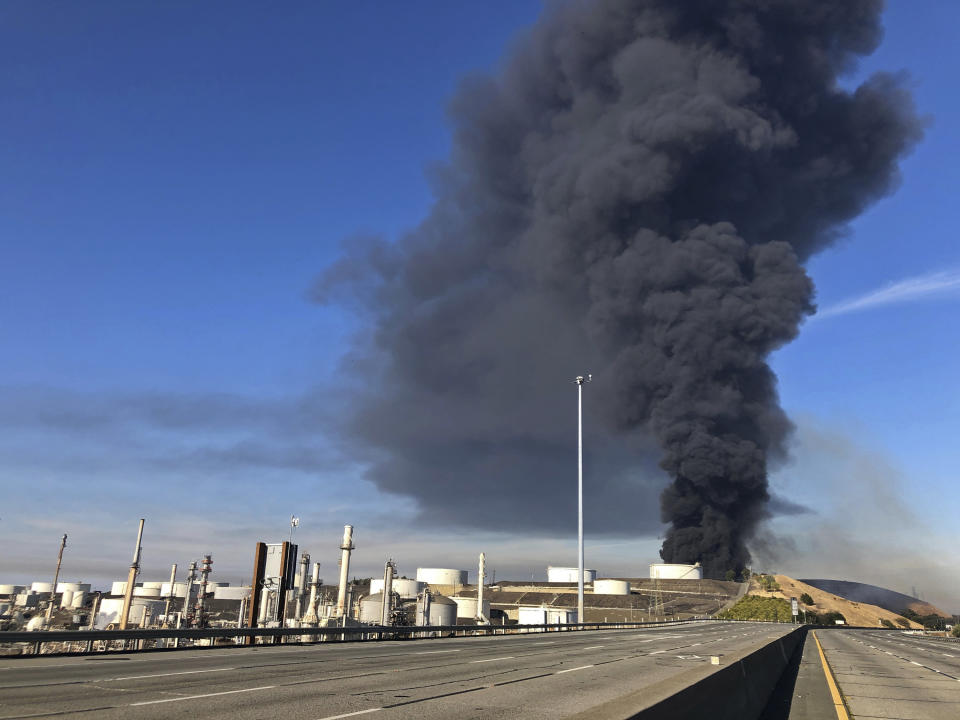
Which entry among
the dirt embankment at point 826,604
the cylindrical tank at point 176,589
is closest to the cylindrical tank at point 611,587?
the dirt embankment at point 826,604

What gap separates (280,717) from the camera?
359 inches

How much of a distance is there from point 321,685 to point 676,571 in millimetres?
110622

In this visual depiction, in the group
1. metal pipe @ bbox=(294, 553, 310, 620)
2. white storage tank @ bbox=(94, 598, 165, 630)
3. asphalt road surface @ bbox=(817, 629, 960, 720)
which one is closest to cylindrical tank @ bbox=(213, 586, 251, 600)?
white storage tank @ bbox=(94, 598, 165, 630)

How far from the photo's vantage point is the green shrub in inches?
4048

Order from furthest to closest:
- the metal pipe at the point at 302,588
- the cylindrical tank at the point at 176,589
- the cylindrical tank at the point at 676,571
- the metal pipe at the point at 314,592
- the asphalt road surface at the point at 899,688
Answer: the cylindrical tank at the point at 176,589 → the cylindrical tank at the point at 676,571 → the metal pipe at the point at 302,588 → the metal pipe at the point at 314,592 → the asphalt road surface at the point at 899,688

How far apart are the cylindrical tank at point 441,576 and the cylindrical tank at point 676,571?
39163mm

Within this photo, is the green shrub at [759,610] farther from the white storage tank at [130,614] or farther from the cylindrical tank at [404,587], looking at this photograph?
the white storage tank at [130,614]

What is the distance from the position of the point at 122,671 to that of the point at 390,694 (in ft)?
23.3

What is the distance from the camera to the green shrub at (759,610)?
102812mm

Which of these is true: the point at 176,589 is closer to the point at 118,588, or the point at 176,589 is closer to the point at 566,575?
the point at 118,588

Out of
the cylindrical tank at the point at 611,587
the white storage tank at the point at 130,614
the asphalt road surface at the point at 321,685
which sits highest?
the cylindrical tank at the point at 611,587

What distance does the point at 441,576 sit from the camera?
136m

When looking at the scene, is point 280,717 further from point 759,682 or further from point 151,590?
point 151,590

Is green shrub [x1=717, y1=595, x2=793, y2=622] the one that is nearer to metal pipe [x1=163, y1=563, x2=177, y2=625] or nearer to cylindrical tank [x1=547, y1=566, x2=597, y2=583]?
cylindrical tank [x1=547, y1=566, x2=597, y2=583]
